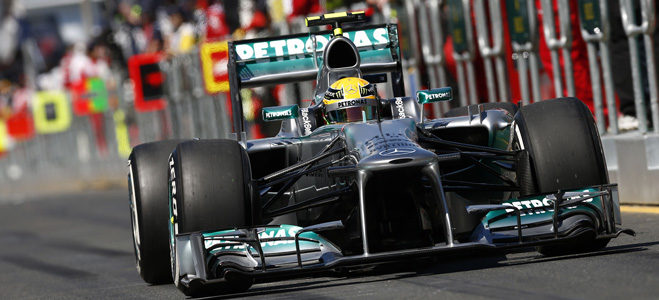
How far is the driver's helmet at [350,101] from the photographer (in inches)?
301

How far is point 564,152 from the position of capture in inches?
275

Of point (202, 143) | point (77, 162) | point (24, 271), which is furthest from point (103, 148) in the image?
point (202, 143)

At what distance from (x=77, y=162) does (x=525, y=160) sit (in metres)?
20.6

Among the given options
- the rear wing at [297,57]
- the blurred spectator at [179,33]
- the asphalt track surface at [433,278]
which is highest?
the blurred spectator at [179,33]

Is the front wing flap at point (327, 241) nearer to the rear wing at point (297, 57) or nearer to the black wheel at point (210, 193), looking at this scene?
the black wheel at point (210, 193)

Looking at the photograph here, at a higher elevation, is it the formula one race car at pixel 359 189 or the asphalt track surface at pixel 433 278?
the formula one race car at pixel 359 189

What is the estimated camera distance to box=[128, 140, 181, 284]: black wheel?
7.47 m

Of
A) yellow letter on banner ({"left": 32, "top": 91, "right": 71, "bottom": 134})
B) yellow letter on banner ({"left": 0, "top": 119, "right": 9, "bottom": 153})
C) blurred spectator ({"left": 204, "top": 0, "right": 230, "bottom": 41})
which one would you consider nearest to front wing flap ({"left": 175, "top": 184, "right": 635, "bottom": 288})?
blurred spectator ({"left": 204, "top": 0, "right": 230, "bottom": 41})

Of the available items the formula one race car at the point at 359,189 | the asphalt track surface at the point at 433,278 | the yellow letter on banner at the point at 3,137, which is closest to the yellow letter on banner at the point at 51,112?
the yellow letter on banner at the point at 3,137

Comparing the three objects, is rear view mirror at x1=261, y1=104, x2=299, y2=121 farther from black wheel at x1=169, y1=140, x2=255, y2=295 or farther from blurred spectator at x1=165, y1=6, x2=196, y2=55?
blurred spectator at x1=165, y1=6, x2=196, y2=55

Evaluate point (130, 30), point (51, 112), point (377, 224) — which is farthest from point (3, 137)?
point (377, 224)

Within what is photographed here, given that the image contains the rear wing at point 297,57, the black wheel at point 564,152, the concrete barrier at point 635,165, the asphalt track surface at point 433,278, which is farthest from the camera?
the concrete barrier at point 635,165

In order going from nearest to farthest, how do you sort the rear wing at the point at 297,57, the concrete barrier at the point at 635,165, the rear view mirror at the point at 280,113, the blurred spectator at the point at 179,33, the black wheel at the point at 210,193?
the black wheel at the point at 210,193
the rear view mirror at the point at 280,113
the rear wing at the point at 297,57
the concrete barrier at the point at 635,165
the blurred spectator at the point at 179,33

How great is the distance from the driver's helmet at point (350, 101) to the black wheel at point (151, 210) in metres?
1.01
